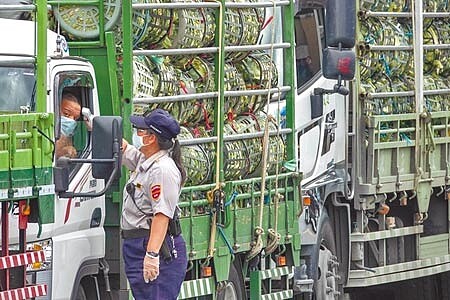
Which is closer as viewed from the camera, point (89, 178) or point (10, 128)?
point (10, 128)

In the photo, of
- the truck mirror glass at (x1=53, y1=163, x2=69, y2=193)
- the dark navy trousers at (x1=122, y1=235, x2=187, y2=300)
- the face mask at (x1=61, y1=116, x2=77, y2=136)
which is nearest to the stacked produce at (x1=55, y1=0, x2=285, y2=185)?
the face mask at (x1=61, y1=116, x2=77, y2=136)

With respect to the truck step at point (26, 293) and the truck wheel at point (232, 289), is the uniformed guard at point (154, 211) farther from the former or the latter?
the truck wheel at point (232, 289)

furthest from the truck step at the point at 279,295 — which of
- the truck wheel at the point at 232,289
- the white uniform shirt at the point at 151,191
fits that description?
the white uniform shirt at the point at 151,191

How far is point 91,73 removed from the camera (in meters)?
11.1

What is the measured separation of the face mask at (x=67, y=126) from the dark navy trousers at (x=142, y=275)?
0.78m

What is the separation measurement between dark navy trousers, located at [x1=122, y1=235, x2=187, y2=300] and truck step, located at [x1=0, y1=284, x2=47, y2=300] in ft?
2.92

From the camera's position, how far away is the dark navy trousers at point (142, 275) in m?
10.8

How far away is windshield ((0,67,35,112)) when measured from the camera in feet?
33.1

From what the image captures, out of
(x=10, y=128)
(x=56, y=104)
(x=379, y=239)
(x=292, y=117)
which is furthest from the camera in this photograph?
(x=379, y=239)

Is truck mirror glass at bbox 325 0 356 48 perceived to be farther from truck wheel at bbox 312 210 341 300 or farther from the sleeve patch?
the sleeve patch

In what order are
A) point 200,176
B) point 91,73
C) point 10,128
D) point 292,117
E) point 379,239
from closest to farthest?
point 10,128 < point 91,73 < point 200,176 < point 292,117 < point 379,239

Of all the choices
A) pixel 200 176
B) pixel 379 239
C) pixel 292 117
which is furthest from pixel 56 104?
pixel 379 239

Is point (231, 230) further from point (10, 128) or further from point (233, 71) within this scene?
point (10, 128)

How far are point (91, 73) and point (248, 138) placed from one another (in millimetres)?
2076
